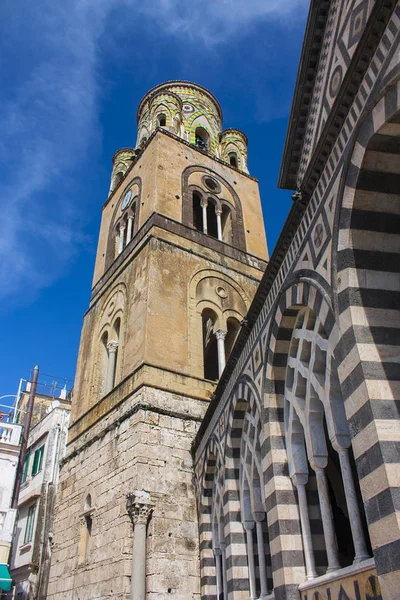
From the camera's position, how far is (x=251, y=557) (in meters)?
8.25

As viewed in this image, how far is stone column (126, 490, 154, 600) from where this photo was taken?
9.61 m

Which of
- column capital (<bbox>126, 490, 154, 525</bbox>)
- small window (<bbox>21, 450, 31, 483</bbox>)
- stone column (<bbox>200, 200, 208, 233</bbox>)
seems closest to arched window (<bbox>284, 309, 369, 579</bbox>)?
column capital (<bbox>126, 490, 154, 525</bbox>)

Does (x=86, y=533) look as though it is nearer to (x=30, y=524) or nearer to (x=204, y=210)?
(x=30, y=524)

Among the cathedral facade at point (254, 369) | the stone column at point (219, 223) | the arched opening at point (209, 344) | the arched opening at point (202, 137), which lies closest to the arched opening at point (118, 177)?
the cathedral facade at point (254, 369)

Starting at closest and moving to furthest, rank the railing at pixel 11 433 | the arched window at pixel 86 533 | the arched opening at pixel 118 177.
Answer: the arched window at pixel 86 533
the railing at pixel 11 433
the arched opening at pixel 118 177

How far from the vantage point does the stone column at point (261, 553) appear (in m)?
7.59

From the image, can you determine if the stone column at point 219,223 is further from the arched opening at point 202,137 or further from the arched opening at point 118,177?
the arched opening at point 118,177

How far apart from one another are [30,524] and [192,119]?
736 inches

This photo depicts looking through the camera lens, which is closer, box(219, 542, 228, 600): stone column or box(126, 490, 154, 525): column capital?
box(219, 542, 228, 600): stone column

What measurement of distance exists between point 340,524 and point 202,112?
766 inches

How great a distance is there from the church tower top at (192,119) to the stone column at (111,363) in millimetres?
9198

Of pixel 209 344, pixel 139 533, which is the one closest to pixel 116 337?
pixel 209 344

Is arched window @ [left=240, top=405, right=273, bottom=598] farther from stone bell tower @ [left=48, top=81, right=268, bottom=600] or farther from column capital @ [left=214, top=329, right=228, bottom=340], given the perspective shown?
column capital @ [left=214, top=329, right=228, bottom=340]

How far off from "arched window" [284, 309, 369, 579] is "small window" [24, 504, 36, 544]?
56.2ft
